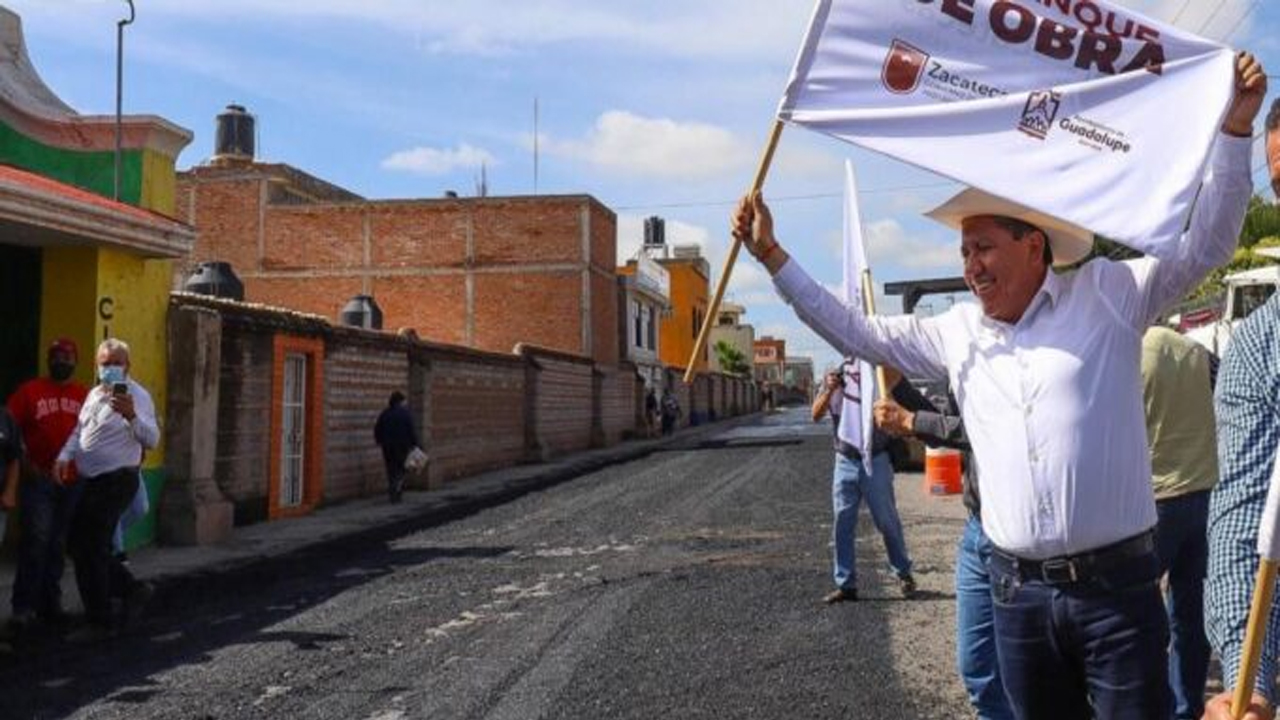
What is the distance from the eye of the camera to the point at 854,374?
745cm

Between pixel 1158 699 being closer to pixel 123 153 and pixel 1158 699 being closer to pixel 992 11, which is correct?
pixel 992 11

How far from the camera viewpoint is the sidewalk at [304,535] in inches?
376

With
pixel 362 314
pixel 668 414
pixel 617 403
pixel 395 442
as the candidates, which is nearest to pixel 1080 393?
pixel 395 442

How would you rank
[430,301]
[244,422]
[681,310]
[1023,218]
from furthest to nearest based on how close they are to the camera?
[681,310] < [430,301] < [244,422] < [1023,218]

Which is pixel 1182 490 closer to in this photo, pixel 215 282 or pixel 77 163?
pixel 77 163

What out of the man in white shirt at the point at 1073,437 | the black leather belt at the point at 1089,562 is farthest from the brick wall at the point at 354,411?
the black leather belt at the point at 1089,562

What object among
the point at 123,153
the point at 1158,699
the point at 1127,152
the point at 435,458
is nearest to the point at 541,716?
the point at 1158,699

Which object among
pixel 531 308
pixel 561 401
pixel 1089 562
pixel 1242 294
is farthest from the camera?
pixel 531 308

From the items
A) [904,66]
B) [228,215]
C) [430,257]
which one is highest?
[228,215]

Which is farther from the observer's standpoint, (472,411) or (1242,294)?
(472,411)

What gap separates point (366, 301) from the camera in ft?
97.9

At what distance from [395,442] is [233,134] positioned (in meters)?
31.3

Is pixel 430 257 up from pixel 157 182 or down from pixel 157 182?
up

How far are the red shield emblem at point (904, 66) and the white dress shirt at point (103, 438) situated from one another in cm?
622
